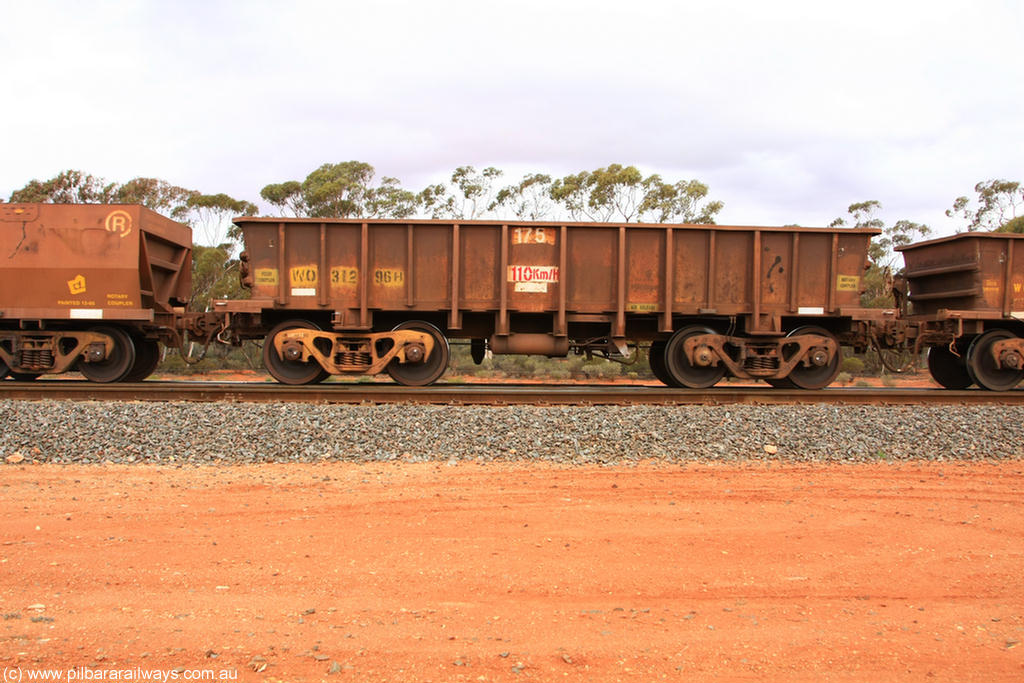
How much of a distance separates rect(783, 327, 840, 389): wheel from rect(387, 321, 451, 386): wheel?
571 cm

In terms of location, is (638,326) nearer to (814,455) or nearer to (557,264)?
(557,264)

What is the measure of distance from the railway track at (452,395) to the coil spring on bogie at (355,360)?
0.52 metres

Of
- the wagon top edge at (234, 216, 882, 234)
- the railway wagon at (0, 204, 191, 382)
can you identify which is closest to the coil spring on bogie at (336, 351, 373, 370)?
the wagon top edge at (234, 216, 882, 234)

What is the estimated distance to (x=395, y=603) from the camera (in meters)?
3.31

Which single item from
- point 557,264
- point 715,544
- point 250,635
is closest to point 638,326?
point 557,264

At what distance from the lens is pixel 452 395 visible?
9.05 metres

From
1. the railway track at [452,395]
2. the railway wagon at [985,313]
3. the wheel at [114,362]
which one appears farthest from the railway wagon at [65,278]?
the railway wagon at [985,313]

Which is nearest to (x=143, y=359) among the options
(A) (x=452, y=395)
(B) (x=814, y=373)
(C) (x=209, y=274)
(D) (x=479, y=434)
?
(A) (x=452, y=395)

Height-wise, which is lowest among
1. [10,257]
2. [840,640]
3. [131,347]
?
[840,640]

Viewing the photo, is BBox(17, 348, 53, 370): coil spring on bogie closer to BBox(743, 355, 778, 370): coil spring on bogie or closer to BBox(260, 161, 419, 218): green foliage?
BBox(743, 355, 778, 370): coil spring on bogie

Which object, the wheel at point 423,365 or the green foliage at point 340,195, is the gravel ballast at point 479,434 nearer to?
the wheel at point 423,365

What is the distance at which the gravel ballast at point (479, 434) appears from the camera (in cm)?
645

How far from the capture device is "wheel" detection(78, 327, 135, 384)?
1032 cm

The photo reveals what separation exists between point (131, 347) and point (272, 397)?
3.09 m
